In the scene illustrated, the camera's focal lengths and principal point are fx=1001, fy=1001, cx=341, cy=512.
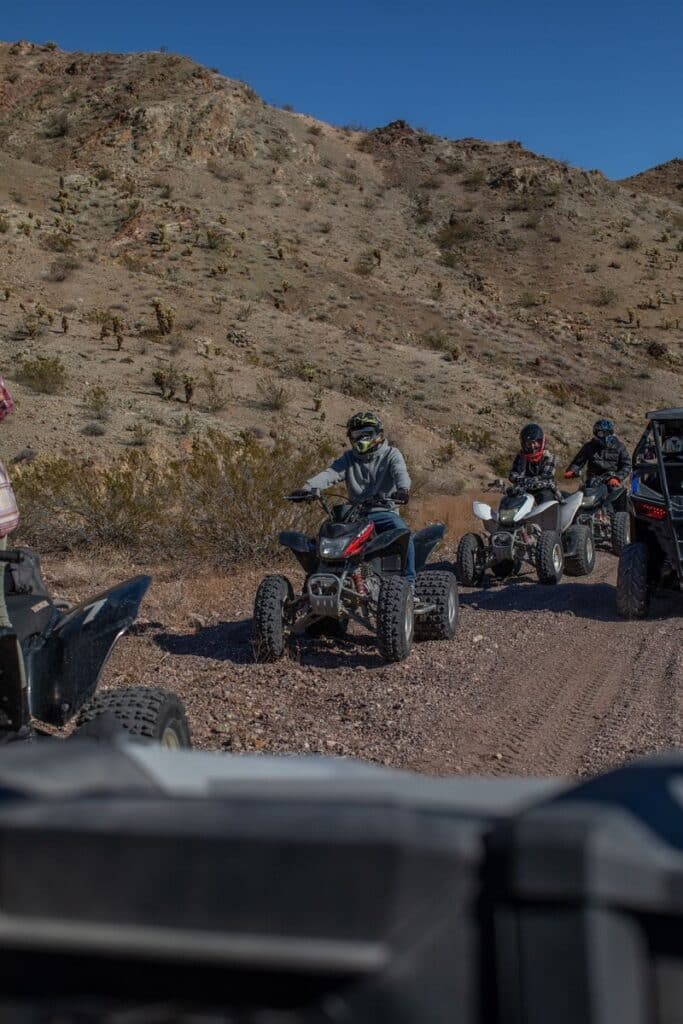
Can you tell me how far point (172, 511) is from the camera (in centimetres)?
1233

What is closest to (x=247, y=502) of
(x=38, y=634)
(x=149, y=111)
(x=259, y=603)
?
(x=259, y=603)

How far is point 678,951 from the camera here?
1346 mm

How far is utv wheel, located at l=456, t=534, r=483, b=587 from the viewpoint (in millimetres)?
11055

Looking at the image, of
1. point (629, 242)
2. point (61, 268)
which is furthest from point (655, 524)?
point (629, 242)

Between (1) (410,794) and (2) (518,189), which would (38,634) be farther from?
(2) (518,189)

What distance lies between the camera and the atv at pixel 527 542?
1084 cm

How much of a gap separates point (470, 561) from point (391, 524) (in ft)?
10.8

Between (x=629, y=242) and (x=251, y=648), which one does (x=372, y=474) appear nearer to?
(x=251, y=648)

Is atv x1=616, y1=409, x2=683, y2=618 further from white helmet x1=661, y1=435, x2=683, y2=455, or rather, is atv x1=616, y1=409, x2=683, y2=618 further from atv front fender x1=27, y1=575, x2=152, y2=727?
atv front fender x1=27, y1=575, x2=152, y2=727

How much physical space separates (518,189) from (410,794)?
55.6m

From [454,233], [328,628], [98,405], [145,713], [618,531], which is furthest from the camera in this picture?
[454,233]

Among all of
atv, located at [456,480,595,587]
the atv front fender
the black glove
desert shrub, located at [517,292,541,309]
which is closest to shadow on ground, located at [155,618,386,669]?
the black glove

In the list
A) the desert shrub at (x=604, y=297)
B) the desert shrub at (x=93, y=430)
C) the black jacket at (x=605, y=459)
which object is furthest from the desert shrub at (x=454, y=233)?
the black jacket at (x=605, y=459)

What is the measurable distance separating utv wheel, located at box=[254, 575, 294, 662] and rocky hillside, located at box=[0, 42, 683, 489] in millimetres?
10411
